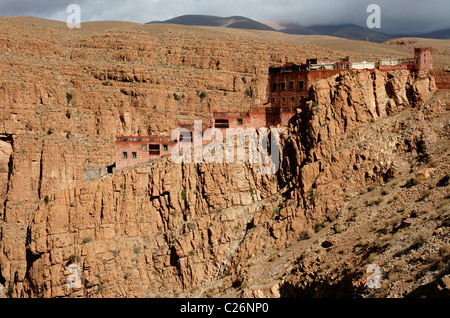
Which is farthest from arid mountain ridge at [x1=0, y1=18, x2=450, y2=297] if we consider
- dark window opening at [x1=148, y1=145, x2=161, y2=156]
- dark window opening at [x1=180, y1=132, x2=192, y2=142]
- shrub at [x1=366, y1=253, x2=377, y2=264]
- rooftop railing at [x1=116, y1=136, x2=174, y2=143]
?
dark window opening at [x1=180, y1=132, x2=192, y2=142]

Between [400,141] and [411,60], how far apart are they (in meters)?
8.47

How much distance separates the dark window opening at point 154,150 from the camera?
5853cm

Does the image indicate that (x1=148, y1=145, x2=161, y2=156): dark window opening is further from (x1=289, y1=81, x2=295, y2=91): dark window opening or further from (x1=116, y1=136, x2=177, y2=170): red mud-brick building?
(x1=289, y1=81, x2=295, y2=91): dark window opening

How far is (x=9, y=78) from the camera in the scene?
2721 inches

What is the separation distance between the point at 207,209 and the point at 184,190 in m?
2.53

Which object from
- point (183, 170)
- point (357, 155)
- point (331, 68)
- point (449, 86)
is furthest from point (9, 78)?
point (449, 86)

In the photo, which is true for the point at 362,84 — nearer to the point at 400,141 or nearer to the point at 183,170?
the point at 400,141

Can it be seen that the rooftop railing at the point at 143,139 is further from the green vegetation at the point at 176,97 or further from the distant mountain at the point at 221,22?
the distant mountain at the point at 221,22

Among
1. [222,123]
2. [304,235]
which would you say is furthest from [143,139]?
[304,235]

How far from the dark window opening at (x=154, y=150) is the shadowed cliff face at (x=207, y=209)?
1.16 meters

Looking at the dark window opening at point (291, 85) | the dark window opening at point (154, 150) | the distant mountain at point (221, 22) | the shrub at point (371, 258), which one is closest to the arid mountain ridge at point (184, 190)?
the shrub at point (371, 258)

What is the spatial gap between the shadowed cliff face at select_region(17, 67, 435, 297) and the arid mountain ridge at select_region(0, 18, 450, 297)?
0.08 meters

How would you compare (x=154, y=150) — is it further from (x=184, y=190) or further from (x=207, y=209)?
(x=207, y=209)

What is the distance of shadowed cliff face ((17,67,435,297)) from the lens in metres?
49.7
